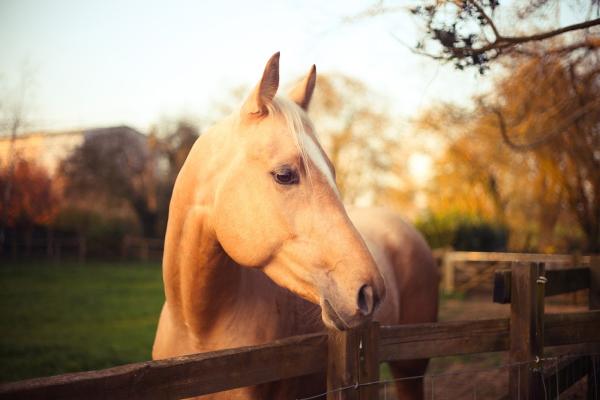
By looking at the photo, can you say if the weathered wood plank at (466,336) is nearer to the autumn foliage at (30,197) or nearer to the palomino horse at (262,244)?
the palomino horse at (262,244)

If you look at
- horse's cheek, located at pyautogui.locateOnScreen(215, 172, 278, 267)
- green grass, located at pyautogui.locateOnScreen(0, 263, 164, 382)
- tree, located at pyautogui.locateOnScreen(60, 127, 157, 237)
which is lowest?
green grass, located at pyautogui.locateOnScreen(0, 263, 164, 382)

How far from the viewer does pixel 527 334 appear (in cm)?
245

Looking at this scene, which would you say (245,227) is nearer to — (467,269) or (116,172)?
(467,269)

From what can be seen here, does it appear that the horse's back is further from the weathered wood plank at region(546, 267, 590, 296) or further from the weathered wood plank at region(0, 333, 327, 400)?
the weathered wood plank at region(0, 333, 327, 400)

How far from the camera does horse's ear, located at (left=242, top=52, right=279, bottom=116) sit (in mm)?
2016

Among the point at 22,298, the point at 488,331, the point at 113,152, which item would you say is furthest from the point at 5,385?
the point at 113,152

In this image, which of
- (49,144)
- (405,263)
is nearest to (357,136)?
(49,144)

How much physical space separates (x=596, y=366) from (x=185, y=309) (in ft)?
9.33

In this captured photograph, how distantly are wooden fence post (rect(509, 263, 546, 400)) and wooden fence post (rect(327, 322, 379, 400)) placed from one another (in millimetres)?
1006

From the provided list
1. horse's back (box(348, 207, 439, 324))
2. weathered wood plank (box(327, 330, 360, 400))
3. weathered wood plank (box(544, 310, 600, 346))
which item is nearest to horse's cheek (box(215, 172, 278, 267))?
weathered wood plank (box(327, 330, 360, 400))

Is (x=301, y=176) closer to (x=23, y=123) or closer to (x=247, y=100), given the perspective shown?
(x=247, y=100)

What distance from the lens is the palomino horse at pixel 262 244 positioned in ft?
5.90

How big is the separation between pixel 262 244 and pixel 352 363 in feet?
2.08

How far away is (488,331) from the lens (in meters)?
2.45
